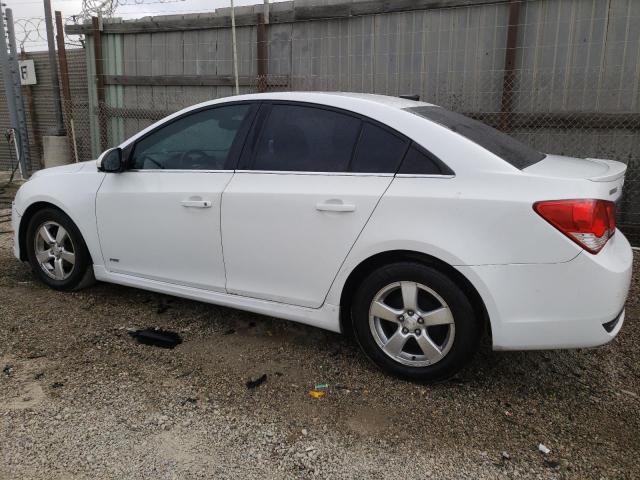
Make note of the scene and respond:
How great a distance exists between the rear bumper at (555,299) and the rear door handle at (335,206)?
71 cm

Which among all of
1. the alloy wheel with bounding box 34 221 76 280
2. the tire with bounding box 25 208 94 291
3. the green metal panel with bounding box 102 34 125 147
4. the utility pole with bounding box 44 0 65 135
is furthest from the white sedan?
the utility pole with bounding box 44 0 65 135

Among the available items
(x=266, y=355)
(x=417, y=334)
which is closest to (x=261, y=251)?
(x=266, y=355)

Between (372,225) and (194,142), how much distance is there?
152 cm

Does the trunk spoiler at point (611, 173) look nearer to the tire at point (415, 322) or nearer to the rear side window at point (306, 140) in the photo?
the tire at point (415, 322)

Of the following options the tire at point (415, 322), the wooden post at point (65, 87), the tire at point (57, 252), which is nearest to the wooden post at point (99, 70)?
the wooden post at point (65, 87)

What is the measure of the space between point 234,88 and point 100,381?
5827 mm

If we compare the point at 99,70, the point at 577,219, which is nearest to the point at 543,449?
the point at 577,219

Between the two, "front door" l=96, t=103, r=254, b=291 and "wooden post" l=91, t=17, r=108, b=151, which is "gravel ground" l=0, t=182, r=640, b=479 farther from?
"wooden post" l=91, t=17, r=108, b=151

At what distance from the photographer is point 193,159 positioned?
12.8ft

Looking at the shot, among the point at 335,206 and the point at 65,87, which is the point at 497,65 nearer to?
the point at 335,206

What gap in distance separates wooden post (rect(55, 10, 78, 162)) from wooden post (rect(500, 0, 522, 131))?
270 inches

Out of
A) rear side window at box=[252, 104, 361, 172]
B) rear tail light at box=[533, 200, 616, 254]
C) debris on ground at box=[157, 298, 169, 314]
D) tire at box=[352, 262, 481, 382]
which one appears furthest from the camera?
debris on ground at box=[157, 298, 169, 314]

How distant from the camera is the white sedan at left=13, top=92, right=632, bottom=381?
2.82 metres

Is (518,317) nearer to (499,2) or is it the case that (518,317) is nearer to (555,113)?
(555,113)
